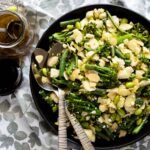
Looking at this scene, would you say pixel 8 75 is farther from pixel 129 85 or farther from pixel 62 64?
pixel 129 85

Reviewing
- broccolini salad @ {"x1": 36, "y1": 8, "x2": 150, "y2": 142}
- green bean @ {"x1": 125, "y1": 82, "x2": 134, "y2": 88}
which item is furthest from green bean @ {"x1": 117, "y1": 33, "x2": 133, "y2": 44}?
green bean @ {"x1": 125, "y1": 82, "x2": 134, "y2": 88}

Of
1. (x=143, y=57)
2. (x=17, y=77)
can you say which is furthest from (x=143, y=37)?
(x=17, y=77)

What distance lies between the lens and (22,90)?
44.6 inches

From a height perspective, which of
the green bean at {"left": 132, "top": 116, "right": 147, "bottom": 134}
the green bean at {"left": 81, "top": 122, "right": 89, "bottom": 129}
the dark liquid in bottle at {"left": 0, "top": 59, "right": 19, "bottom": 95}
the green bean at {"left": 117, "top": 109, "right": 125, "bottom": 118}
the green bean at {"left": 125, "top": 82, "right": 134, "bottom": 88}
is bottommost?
the green bean at {"left": 132, "top": 116, "right": 147, "bottom": 134}

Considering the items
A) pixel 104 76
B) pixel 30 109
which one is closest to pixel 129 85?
pixel 104 76

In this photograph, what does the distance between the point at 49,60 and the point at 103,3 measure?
222 mm

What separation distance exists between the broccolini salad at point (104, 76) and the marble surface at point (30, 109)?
10cm

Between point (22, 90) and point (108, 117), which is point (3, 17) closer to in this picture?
point (22, 90)

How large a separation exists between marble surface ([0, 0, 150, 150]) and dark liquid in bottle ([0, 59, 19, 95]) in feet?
0.07

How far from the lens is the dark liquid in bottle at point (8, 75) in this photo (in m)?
1.12

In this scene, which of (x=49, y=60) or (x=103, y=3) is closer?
(x=49, y=60)

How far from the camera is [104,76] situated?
983 millimetres

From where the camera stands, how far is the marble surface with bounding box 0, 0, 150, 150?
3.66ft

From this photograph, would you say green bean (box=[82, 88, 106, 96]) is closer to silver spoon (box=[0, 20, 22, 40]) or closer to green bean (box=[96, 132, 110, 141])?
green bean (box=[96, 132, 110, 141])
